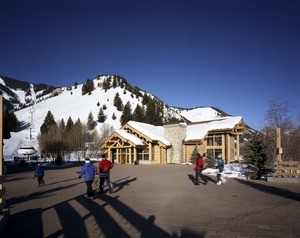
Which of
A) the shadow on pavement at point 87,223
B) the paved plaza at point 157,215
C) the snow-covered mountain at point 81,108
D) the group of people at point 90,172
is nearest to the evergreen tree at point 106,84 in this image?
the snow-covered mountain at point 81,108

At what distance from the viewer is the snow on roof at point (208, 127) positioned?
118 feet

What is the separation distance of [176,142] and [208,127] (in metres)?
4.38

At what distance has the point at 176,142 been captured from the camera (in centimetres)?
3841

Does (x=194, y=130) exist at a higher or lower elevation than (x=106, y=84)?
lower

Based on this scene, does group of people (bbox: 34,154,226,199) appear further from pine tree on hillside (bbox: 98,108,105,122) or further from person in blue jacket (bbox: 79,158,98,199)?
pine tree on hillside (bbox: 98,108,105,122)

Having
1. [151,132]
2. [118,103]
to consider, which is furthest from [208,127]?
[118,103]

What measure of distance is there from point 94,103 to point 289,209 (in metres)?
115

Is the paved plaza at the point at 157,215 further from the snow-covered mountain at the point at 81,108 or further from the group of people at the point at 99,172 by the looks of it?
the snow-covered mountain at the point at 81,108

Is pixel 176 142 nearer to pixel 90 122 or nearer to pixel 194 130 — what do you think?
pixel 194 130

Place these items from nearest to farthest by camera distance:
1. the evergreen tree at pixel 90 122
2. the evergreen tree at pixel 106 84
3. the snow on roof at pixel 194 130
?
the snow on roof at pixel 194 130 < the evergreen tree at pixel 90 122 < the evergreen tree at pixel 106 84

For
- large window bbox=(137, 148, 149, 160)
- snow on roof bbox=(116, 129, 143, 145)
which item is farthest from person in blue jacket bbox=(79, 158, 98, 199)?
large window bbox=(137, 148, 149, 160)

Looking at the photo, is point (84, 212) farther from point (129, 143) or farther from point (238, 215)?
point (129, 143)

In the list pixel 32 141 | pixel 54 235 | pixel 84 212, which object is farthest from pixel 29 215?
pixel 32 141

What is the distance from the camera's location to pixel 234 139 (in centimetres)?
3838
